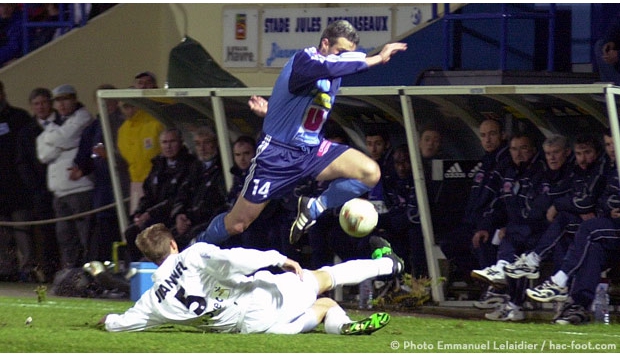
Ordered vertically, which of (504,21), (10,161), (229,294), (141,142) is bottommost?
(229,294)

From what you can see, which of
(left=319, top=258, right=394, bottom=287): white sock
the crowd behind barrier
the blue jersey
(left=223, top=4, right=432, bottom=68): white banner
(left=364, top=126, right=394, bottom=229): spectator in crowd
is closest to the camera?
(left=319, top=258, right=394, bottom=287): white sock

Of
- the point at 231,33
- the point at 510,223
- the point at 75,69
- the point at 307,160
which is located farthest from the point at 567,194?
the point at 75,69

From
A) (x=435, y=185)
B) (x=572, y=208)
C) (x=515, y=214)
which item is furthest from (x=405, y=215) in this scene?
(x=572, y=208)

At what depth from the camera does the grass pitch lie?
312 inches

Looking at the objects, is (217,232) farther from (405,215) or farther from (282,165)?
(405,215)

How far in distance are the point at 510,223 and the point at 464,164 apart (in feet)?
3.74

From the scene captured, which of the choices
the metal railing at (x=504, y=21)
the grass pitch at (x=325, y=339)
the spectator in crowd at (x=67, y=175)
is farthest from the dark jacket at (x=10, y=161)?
the metal railing at (x=504, y=21)

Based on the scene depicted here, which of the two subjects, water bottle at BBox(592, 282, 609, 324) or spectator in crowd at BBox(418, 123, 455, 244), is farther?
spectator in crowd at BBox(418, 123, 455, 244)

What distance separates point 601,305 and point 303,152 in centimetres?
249

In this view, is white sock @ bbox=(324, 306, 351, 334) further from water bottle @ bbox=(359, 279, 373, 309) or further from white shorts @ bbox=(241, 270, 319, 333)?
water bottle @ bbox=(359, 279, 373, 309)

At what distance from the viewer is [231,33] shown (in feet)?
49.3

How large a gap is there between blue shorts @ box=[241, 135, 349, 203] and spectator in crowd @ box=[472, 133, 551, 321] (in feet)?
5.23

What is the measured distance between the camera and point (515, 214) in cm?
1081

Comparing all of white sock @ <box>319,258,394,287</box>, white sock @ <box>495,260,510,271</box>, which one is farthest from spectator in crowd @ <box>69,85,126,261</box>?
white sock @ <box>319,258,394,287</box>
